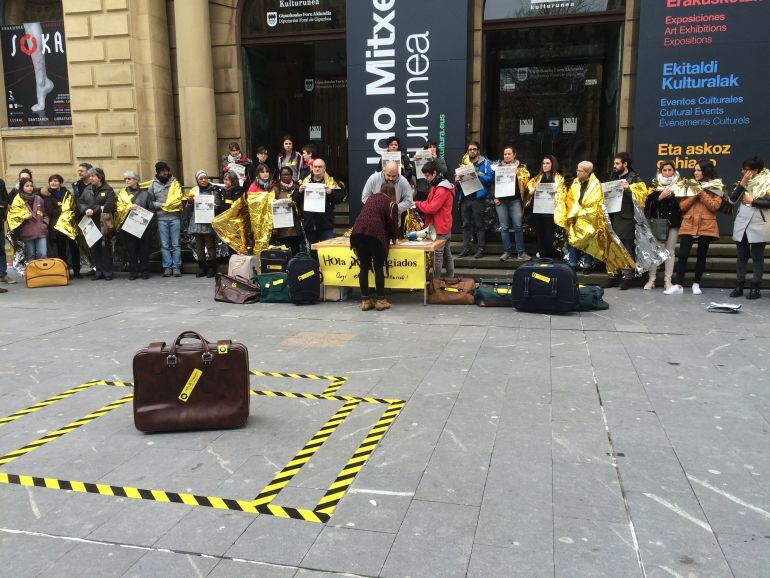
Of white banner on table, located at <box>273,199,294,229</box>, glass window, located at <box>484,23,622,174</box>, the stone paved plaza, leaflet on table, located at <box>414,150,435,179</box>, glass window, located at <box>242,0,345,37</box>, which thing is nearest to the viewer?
the stone paved plaza

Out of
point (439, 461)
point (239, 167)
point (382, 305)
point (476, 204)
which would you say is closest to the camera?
point (439, 461)

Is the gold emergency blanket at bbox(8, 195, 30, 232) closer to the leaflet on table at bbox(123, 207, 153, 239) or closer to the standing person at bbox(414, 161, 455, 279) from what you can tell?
the leaflet on table at bbox(123, 207, 153, 239)

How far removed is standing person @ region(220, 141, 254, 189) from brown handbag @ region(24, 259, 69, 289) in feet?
11.5

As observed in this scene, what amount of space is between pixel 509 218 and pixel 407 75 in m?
3.79

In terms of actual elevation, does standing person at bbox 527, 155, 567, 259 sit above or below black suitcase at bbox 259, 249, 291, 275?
above

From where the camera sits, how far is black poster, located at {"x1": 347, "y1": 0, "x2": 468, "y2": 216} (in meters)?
12.5

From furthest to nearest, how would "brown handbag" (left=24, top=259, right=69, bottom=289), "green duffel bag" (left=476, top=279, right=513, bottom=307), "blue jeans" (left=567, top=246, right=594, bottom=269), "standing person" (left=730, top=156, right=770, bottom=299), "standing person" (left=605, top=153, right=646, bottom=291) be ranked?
"brown handbag" (left=24, top=259, right=69, bottom=289) → "blue jeans" (left=567, top=246, right=594, bottom=269) → "standing person" (left=605, top=153, right=646, bottom=291) → "standing person" (left=730, top=156, right=770, bottom=299) → "green duffel bag" (left=476, top=279, right=513, bottom=307)

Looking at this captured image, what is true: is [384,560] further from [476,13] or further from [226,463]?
[476,13]

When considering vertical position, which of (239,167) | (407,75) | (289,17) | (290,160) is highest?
(289,17)

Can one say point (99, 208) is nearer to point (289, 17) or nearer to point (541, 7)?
point (289, 17)

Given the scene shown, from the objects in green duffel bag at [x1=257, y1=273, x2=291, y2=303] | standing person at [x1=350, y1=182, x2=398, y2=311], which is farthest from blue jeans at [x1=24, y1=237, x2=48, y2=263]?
standing person at [x1=350, y1=182, x2=398, y2=311]

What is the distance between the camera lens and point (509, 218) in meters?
11.3

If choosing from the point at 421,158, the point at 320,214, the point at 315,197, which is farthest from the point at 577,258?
the point at 315,197

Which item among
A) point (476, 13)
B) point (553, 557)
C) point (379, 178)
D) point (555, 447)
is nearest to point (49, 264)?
point (379, 178)
